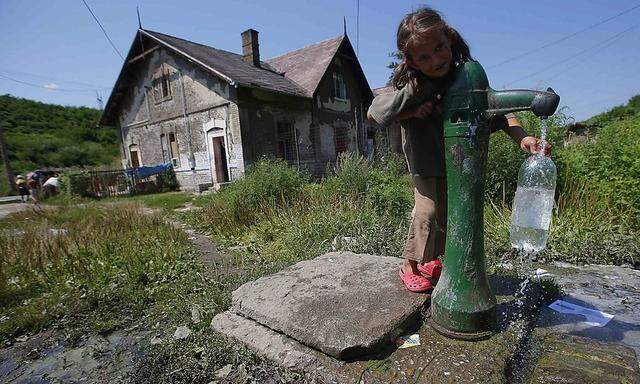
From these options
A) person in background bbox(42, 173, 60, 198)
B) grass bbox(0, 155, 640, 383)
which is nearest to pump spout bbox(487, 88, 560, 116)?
grass bbox(0, 155, 640, 383)

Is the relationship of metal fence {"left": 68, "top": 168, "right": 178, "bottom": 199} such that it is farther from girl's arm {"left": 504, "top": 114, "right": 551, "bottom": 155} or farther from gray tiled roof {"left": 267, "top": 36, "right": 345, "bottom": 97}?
girl's arm {"left": 504, "top": 114, "right": 551, "bottom": 155}

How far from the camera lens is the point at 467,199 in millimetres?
1489

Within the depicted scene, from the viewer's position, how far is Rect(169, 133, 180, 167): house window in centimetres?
1457

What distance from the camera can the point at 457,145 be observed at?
1456mm

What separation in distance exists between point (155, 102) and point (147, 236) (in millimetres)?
12657

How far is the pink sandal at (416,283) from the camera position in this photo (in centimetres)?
186

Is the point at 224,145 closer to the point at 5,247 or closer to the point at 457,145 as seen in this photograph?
the point at 5,247

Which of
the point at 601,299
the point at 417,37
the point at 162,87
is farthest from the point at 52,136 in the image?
the point at 601,299

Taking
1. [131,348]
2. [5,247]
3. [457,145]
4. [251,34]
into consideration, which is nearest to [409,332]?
[457,145]

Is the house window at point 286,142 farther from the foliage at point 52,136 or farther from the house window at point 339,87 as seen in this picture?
the foliage at point 52,136

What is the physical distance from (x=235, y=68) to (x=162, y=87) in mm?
3820

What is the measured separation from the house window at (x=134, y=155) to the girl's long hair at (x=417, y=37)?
1788 cm

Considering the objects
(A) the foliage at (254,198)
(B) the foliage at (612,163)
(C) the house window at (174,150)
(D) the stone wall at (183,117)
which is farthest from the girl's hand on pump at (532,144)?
(C) the house window at (174,150)

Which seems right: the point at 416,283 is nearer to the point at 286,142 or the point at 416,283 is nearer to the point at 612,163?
the point at 612,163
